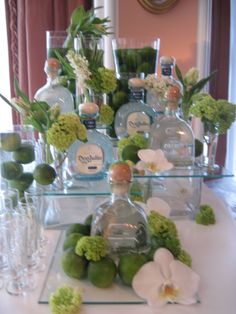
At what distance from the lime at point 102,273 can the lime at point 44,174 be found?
0.28m

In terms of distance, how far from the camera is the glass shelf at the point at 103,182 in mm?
921

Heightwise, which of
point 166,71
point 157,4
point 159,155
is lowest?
point 159,155

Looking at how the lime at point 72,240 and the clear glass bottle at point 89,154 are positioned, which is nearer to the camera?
the lime at point 72,240

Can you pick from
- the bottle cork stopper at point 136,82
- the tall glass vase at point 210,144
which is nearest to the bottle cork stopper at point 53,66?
the bottle cork stopper at point 136,82

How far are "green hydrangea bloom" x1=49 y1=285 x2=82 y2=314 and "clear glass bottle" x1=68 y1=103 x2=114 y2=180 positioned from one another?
369 mm

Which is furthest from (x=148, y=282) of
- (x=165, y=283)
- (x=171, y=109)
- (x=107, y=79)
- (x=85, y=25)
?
(x=85, y=25)

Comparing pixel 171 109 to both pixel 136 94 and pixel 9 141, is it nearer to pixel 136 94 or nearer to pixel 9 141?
pixel 136 94

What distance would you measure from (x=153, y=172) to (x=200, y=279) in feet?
0.98

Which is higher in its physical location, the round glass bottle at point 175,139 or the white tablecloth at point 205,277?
the round glass bottle at point 175,139

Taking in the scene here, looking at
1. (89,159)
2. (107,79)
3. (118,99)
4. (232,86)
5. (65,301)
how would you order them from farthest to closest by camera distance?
1. (232,86)
2. (118,99)
3. (107,79)
4. (89,159)
5. (65,301)

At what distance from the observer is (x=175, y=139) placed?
102 cm

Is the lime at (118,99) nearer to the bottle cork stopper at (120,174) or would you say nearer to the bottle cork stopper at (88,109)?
the bottle cork stopper at (88,109)

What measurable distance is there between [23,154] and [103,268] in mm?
402

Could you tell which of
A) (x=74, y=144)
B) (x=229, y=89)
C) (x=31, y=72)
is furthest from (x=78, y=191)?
(x=229, y=89)
